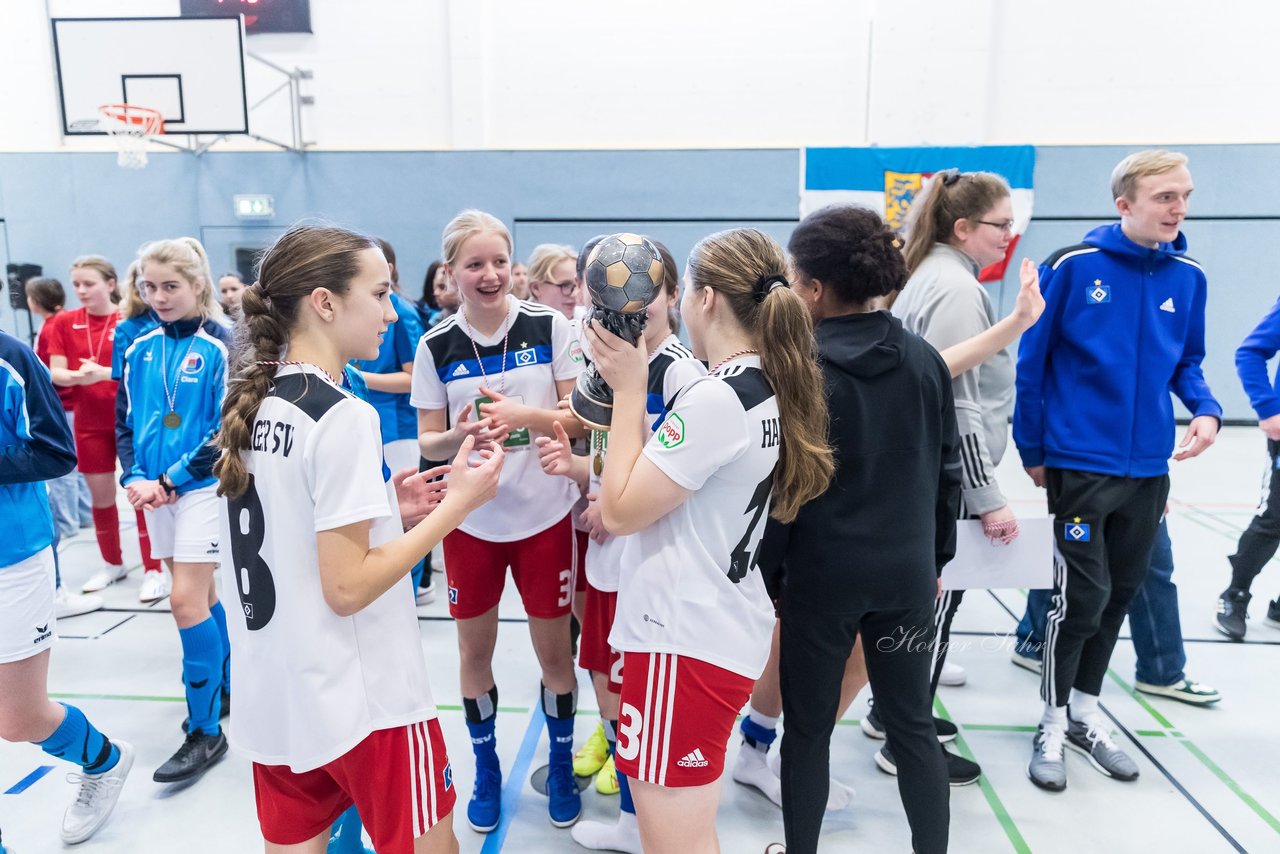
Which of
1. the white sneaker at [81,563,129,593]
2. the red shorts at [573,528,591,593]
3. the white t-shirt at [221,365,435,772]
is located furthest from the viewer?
the white sneaker at [81,563,129,593]

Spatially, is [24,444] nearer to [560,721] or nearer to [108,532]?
[560,721]

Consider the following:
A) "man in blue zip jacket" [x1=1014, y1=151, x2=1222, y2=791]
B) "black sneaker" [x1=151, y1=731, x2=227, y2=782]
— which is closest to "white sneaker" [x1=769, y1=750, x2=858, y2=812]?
"man in blue zip jacket" [x1=1014, y1=151, x2=1222, y2=791]

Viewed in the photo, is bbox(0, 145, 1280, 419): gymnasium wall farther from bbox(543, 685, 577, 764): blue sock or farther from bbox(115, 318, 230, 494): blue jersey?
bbox(543, 685, 577, 764): blue sock

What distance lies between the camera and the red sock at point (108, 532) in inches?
185

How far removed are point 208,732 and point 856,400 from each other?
265 cm

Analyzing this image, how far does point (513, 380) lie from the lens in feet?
7.95

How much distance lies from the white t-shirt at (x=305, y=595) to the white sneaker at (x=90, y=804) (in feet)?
4.82

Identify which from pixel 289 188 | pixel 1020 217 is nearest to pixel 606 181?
pixel 289 188

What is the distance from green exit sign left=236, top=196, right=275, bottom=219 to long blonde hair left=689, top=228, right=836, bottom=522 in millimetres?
9653

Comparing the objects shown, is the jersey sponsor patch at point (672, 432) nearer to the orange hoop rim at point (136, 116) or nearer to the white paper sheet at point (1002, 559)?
the white paper sheet at point (1002, 559)

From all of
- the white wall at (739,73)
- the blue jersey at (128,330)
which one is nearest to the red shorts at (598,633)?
A: the blue jersey at (128,330)

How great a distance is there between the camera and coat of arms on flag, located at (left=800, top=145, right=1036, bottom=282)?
9.19m

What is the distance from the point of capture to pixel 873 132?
9438 mm

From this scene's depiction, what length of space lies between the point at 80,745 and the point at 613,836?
1636 millimetres
